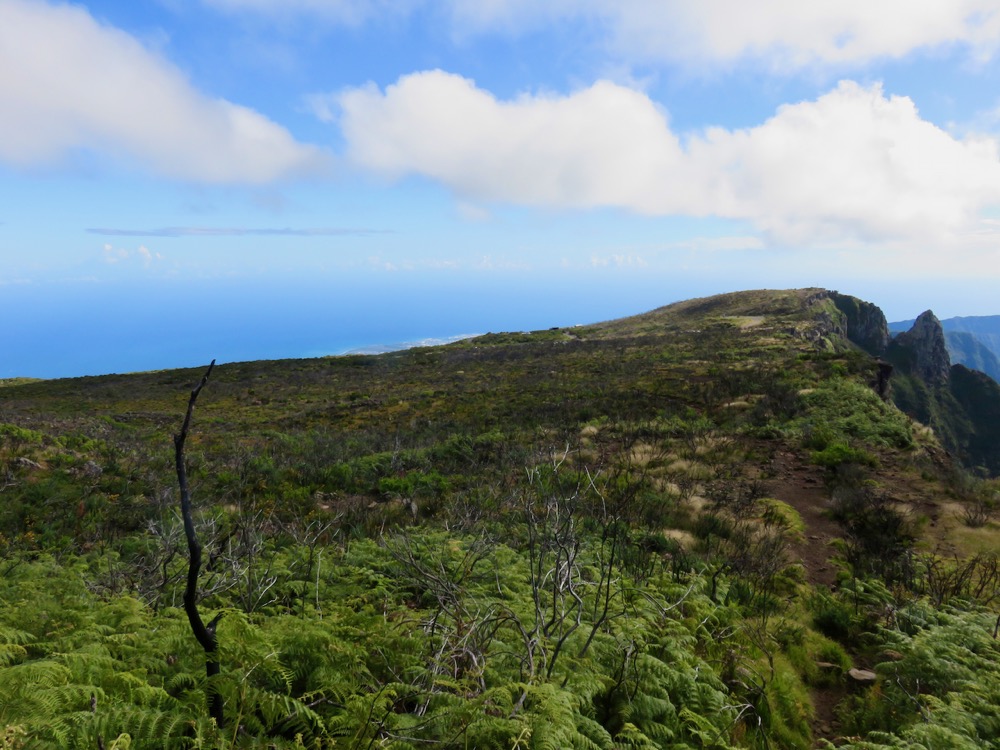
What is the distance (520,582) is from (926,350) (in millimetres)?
98969

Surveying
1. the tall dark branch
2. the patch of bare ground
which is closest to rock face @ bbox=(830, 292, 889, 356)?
the patch of bare ground

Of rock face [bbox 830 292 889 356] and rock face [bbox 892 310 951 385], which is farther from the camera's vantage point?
rock face [bbox 892 310 951 385]

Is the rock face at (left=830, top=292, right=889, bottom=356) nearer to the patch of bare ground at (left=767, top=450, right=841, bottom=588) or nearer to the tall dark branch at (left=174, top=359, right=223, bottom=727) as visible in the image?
the patch of bare ground at (left=767, top=450, right=841, bottom=588)

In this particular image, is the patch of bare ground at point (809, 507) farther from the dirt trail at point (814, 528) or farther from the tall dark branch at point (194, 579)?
the tall dark branch at point (194, 579)

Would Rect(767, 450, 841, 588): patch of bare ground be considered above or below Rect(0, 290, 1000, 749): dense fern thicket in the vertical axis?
below

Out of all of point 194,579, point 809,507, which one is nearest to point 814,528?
point 809,507

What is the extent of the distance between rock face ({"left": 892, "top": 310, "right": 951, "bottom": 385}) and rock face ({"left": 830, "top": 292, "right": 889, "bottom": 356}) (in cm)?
374

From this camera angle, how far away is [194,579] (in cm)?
206

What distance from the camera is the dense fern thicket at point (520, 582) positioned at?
9.86ft

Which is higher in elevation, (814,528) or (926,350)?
(814,528)

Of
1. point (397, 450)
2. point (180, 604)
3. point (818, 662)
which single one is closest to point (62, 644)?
point (180, 604)

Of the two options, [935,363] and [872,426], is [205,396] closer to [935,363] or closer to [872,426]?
[872,426]

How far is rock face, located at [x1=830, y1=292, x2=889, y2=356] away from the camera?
74062 millimetres

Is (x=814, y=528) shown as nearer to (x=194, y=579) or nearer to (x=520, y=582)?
(x=520, y=582)
